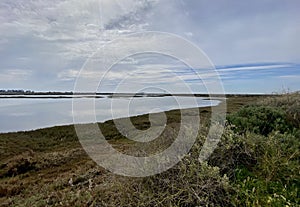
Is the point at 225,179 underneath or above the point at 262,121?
underneath

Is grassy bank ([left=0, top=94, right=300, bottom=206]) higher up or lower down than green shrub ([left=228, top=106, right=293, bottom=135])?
lower down

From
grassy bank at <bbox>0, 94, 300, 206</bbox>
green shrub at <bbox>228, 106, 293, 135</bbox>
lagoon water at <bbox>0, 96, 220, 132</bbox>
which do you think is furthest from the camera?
lagoon water at <bbox>0, 96, 220, 132</bbox>

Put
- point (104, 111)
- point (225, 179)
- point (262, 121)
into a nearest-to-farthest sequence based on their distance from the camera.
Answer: point (225, 179)
point (262, 121)
point (104, 111)

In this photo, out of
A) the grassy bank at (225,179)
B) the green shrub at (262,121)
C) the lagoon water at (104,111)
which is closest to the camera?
the grassy bank at (225,179)

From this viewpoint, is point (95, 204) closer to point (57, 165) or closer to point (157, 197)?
point (157, 197)

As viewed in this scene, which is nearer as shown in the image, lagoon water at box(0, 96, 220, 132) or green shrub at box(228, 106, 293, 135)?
green shrub at box(228, 106, 293, 135)

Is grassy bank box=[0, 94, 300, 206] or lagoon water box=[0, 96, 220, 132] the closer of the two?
grassy bank box=[0, 94, 300, 206]

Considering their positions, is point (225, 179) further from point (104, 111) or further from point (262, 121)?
point (104, 111)

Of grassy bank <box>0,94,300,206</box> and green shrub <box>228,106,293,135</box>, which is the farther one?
green shrub <box>228,106,293,135</box>

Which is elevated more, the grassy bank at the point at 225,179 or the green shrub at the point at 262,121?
the green shrub at the point at 262,121

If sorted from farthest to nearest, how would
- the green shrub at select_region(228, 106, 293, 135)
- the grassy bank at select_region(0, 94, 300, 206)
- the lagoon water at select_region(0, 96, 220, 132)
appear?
the lagoon water at select_region(0, 96, 220, 132)
the green shrub at select_region(228, 106, 293, 135)
the grassy bank at select_region(0, 94, 300, 206)

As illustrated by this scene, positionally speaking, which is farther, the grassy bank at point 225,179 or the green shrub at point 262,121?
the green shrub at point 262,121

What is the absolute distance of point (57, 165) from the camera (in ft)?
55.7

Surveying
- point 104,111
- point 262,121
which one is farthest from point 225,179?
point 104,111
